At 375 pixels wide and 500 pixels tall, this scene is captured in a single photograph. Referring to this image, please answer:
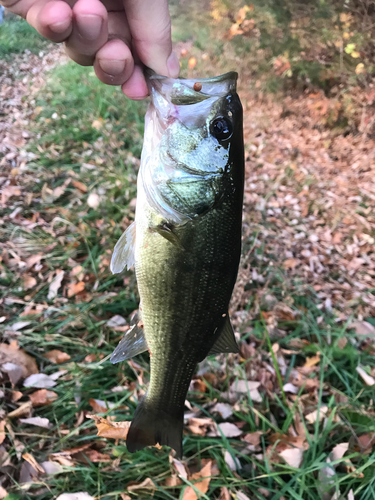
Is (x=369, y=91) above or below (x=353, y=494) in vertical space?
above

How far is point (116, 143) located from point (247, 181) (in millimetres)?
2102

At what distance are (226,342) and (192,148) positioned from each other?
3.03 ft

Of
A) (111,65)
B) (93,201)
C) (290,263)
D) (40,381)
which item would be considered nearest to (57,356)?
(40,381)

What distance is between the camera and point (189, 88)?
1396 mm

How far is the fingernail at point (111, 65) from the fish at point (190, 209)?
0.45ft

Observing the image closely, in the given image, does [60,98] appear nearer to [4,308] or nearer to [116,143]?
[116,143]

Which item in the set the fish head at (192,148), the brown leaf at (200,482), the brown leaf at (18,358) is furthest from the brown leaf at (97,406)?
the fish head at (192,148)

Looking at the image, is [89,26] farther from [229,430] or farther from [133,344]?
[229,430]

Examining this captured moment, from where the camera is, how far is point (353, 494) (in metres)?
2.10

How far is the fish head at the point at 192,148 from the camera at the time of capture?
4.63 ft

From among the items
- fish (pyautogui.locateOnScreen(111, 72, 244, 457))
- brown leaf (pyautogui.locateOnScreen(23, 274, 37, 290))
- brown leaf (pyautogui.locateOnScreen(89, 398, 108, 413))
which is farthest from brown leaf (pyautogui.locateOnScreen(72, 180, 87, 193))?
fish (pyautogui.locateOnScreen(111, 72, 244, 457))

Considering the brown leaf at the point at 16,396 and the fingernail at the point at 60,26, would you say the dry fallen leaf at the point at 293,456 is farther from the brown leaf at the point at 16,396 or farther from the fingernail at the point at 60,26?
the fingernail at the point at 60,26

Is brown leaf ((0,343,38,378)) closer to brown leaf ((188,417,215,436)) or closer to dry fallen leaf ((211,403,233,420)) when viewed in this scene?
brown leaf ((188,417,215,436))

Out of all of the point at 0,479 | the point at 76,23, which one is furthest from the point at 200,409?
the point at 76,23
